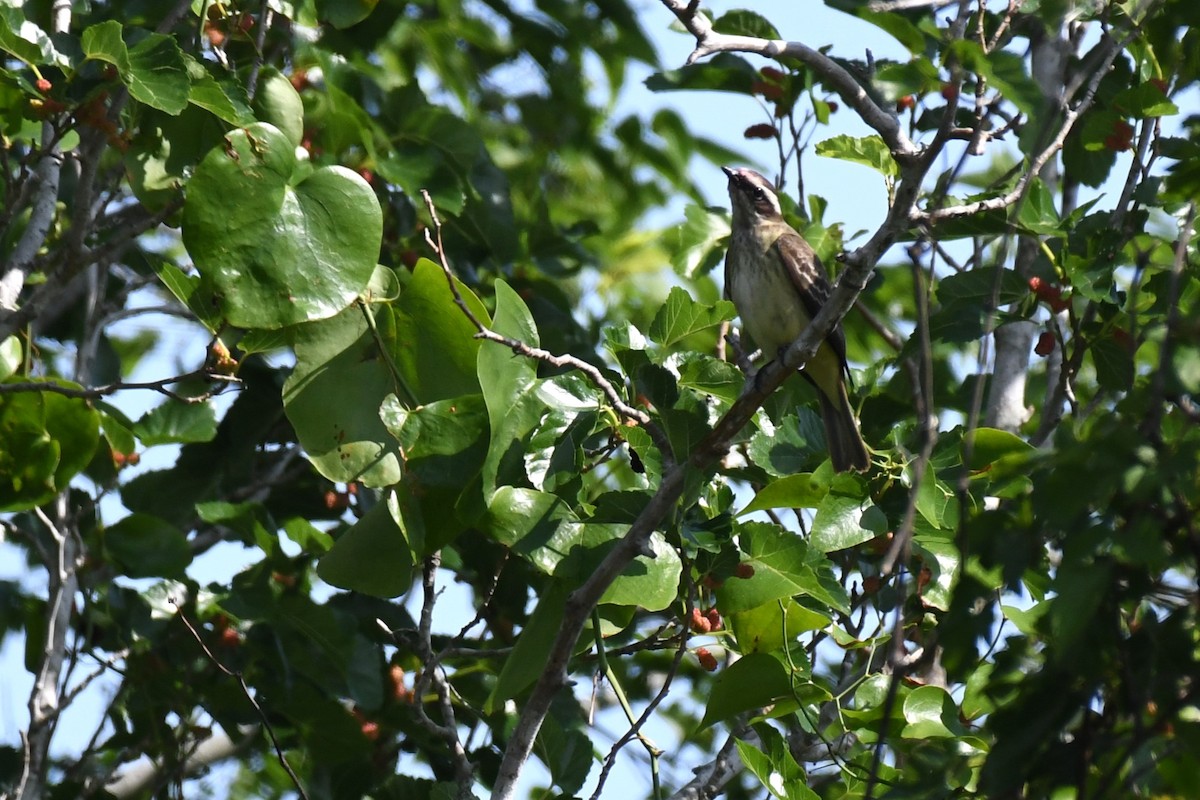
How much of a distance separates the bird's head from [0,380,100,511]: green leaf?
2.95 meters

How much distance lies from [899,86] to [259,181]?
5.41 ft

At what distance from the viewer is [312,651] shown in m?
4.79

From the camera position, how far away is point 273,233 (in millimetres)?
3453

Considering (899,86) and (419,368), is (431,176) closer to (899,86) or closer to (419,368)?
(419,368)

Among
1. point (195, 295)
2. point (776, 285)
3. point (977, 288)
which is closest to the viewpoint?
point (195, 295)

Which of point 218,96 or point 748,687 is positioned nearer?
point 748,687

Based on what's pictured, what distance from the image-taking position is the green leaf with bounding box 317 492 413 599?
3512mm

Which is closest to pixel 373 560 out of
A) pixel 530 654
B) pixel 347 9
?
pixel 530 654

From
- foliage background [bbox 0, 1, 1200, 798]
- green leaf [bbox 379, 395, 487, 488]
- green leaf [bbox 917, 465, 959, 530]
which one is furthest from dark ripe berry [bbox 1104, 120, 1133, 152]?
green leaf [bbox 379, 395, 487, 488]

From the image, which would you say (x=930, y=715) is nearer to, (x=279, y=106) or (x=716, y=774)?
(x=716, y=774)

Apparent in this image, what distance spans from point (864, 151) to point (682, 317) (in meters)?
0.89

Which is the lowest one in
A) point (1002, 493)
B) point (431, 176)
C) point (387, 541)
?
point (387, 541)

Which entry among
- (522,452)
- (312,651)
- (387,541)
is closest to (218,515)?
(312,651)

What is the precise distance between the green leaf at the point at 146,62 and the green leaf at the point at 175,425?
4.76ft
